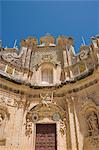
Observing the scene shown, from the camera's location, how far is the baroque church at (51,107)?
11.2 m

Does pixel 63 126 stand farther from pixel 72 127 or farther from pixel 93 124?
pixel 93 124

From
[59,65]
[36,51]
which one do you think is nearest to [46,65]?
[59,65]

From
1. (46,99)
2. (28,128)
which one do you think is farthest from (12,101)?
(46,99)

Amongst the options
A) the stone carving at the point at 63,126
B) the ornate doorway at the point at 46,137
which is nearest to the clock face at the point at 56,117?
the stone carving at the point at 63,126

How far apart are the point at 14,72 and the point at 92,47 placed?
7661 millimetres

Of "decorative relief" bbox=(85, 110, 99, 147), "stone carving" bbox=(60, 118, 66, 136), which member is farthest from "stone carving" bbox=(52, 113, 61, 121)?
"decorative relief" bbox=(85, 110, 99, 147)

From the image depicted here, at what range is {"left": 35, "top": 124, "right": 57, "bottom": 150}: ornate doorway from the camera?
11389mm

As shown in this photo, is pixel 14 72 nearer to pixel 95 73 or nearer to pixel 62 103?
pixel 62 103

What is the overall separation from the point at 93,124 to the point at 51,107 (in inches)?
134

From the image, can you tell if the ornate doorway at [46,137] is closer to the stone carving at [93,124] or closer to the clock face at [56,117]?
the clock face at [56,117]

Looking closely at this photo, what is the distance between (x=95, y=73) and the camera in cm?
1283

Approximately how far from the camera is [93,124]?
1133cm

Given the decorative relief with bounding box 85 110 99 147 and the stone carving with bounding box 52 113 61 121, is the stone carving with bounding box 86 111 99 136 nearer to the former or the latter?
the decorative relief with bounding box 85 110 99 147

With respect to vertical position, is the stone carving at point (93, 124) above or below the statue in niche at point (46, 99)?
below
